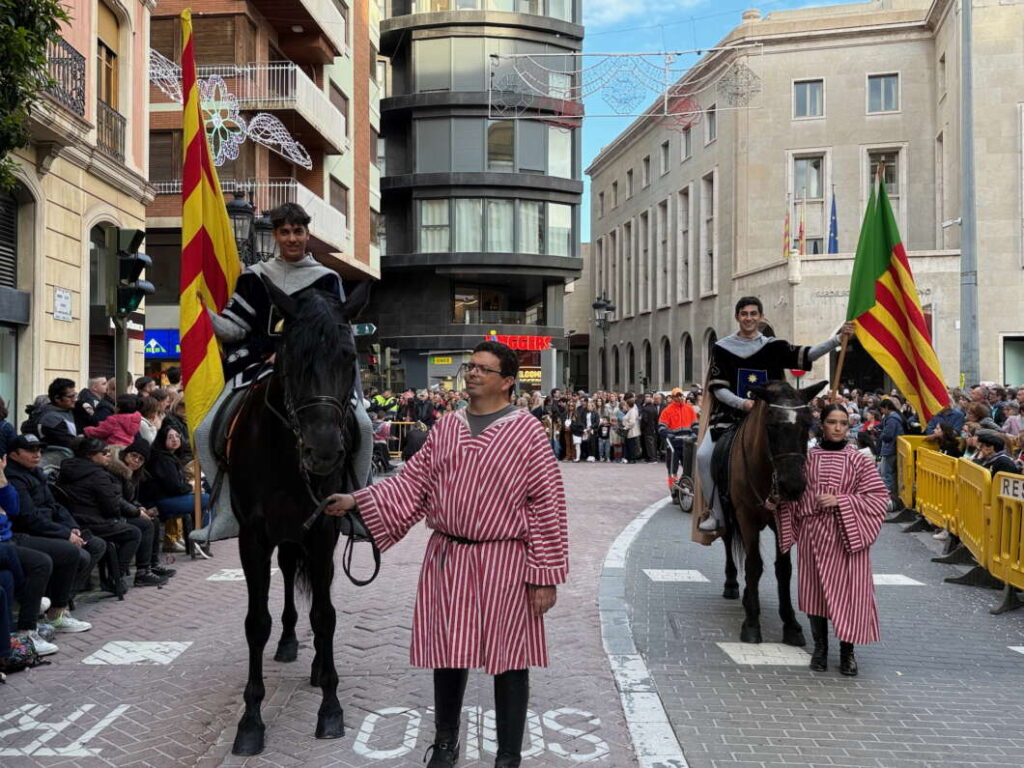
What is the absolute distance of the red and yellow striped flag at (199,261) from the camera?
6.12 meters

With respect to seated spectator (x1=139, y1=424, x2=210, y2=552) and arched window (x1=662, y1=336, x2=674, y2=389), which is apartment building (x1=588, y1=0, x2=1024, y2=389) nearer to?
arched window (x1=662, y1=336, x2=674, y2=389)

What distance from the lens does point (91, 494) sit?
28.5 ft

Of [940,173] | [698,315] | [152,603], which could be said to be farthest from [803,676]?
[698,315]

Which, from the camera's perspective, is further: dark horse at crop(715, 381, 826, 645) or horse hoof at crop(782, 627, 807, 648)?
horse hoof at crop(782, 627, 807, 648)

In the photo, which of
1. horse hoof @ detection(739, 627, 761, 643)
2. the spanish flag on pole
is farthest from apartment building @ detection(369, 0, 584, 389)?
horse hoof @ detection(739, 627, 761, 643)

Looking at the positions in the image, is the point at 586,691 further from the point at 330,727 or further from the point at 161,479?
the point at 161,479

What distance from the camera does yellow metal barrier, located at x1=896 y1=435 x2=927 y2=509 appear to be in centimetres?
1502

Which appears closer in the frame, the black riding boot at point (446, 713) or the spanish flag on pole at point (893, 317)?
the black riding boot at point (446, 713)

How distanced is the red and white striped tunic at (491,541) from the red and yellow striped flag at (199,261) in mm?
2185

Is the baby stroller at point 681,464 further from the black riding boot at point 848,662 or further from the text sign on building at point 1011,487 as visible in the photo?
the black riding boot at point 848,662

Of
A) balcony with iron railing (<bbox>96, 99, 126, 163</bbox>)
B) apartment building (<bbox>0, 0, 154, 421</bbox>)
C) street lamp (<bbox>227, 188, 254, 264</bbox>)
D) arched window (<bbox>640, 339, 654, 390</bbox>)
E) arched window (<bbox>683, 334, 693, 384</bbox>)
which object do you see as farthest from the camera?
arched window (<bbox>640, 339, 654, 390</bbox>)

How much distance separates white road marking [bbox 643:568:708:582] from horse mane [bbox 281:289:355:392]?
5.83m

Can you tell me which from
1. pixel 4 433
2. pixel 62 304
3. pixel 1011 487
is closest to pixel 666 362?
pixel 62 304

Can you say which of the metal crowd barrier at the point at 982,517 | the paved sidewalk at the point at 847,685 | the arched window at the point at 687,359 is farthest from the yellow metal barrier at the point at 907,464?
the arched window at the point at 687,359
